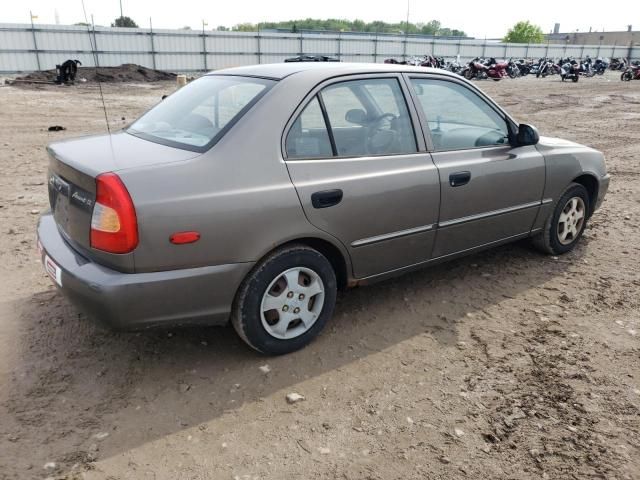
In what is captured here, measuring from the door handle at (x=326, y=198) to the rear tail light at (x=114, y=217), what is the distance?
101 cm

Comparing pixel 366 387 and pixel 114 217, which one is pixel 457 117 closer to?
pixel 366 387

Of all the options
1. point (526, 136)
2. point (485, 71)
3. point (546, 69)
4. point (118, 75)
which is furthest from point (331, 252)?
point (546, 69)

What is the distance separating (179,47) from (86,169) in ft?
101

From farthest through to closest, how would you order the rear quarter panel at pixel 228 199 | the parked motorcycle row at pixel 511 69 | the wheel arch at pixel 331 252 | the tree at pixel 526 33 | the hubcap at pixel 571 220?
the tree at pixel 526 33
the parked motorcycle row at pixel 511 69
the hubcap at pixel 571 220
the wheel arch at pixel 331 252
the rear quarter panel at pixel 228 199

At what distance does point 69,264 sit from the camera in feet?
9.48

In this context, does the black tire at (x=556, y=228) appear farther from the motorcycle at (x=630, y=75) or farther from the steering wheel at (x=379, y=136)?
the motorcycle at (x=630, y=75)

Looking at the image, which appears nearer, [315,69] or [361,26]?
[315,69]

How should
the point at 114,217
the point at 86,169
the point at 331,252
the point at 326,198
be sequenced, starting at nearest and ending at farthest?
the point at 114,217
the point at 86,169
the point at 326,198
the point at 331,252

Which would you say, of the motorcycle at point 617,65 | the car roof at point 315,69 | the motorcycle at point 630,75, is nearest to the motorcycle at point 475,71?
the motorcycle at point 630,75

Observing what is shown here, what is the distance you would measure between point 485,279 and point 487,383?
1.55m

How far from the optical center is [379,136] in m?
3.57

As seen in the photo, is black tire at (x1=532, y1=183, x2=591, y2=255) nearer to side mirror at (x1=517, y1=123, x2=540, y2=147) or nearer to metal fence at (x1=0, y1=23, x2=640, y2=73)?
side mirror at (x1=517, y1=123, x2=540, y2=147)

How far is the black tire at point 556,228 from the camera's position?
474 cm

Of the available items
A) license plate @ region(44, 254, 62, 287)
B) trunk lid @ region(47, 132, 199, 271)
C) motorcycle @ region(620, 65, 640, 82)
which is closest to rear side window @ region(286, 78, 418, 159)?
trunk lid @ region(47, 132, 199, 271)
